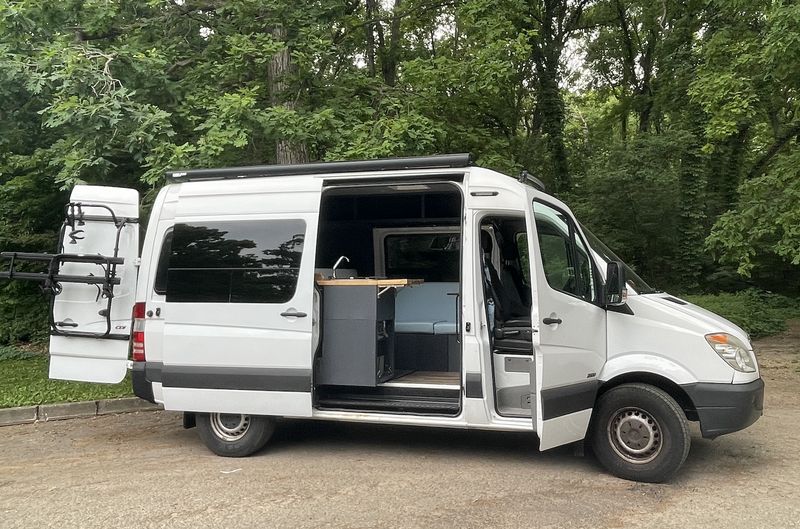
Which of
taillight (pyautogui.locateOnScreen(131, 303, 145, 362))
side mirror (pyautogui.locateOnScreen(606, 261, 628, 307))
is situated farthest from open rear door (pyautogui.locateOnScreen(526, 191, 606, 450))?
→ taillight (pyautogui.locateOnScreen(131, 303, 145, 362))

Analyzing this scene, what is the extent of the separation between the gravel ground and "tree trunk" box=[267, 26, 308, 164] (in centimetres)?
440

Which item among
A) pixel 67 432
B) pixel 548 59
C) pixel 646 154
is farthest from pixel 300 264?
pixel 548 59

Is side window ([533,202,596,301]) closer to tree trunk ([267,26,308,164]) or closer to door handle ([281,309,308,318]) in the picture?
door handle ([281,309,308,318])

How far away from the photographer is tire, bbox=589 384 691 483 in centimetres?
512

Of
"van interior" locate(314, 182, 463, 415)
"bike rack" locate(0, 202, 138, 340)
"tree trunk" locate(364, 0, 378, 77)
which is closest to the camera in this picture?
"van interior" locate(314, 182, 463, 415)

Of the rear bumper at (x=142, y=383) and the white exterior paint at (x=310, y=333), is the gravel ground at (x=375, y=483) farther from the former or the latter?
the rear bumper at (x=142, y=383)

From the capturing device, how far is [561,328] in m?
5.21

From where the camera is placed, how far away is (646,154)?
54.3 feet

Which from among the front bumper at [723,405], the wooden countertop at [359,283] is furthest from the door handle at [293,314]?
the front bumper at [723,405]

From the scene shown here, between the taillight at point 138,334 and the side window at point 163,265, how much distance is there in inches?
9.5

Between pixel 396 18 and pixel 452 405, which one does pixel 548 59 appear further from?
pixel 452 405

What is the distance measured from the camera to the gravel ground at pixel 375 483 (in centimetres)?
453

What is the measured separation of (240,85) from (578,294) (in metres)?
6.73

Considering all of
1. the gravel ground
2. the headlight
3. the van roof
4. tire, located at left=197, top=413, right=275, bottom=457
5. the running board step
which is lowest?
the gravel ground
